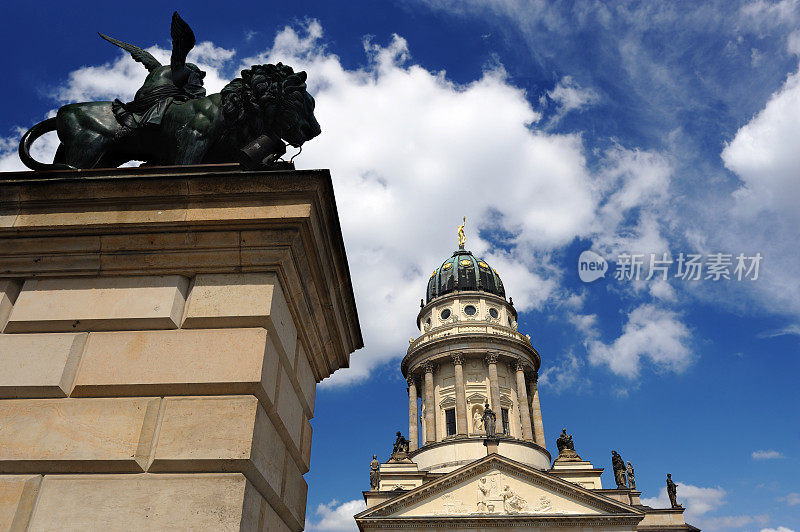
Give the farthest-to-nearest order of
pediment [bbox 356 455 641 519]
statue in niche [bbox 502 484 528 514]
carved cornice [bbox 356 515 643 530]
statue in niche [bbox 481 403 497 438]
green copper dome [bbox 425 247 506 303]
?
green copper dome [bbox 425 247 506 303] < statue in niche [bbox 481 403 497 438] < statue in niche [bbox 502 484 528 514] < pediment [bbox 356 455 641 519] < carved cornice [bbox 356 515 643 530]

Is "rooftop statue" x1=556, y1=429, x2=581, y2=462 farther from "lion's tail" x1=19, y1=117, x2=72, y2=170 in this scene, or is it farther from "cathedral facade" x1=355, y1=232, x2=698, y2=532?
"lion's tail" x1=19, y1=117, x2=72, y2=170

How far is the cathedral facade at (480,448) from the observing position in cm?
3359

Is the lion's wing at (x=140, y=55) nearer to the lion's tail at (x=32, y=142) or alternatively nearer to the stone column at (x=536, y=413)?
the lion's tail at (x=32, y=142)

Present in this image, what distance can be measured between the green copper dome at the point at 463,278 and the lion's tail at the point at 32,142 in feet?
161

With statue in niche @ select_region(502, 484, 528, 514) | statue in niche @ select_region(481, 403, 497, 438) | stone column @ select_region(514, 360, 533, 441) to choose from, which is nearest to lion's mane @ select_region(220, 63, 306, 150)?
statue in niche @ select_region(502, 484, 528, 514)

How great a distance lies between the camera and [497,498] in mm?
34594

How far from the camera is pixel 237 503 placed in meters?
2.79

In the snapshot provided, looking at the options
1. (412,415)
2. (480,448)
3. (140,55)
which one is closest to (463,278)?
(412,415)

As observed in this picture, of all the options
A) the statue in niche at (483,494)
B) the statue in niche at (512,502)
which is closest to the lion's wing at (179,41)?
the statue in niche at (483,494)

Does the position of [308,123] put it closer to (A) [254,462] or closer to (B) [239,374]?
(B) [239,374]

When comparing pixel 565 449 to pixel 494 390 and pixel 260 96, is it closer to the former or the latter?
pixel 494 390

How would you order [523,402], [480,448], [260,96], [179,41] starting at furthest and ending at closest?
[523,402] < [480,448] < [179,41] < [260,96]

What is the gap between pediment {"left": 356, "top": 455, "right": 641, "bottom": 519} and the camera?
111ft

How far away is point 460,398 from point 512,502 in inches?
461
